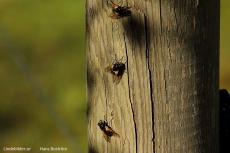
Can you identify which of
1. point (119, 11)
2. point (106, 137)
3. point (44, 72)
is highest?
point (119, 11)

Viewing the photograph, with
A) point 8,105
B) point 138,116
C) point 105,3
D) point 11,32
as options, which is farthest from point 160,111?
point 11,32

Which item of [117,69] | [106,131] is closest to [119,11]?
[117,69]

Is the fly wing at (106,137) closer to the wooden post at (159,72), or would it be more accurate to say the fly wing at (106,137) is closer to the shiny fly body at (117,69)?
the wooden post at (159,72)

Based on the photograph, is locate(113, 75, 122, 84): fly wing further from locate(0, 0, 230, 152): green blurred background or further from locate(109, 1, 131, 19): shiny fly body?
locate(0, 0, 230, 152): green blurred background

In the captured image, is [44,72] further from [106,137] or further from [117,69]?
[117,69]

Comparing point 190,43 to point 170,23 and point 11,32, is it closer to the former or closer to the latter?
point 170,23

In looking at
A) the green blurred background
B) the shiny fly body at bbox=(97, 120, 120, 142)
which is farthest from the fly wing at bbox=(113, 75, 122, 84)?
the green blurred background

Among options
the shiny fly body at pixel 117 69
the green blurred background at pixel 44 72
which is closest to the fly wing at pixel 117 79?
the shiny fly body at pixel 117 69
